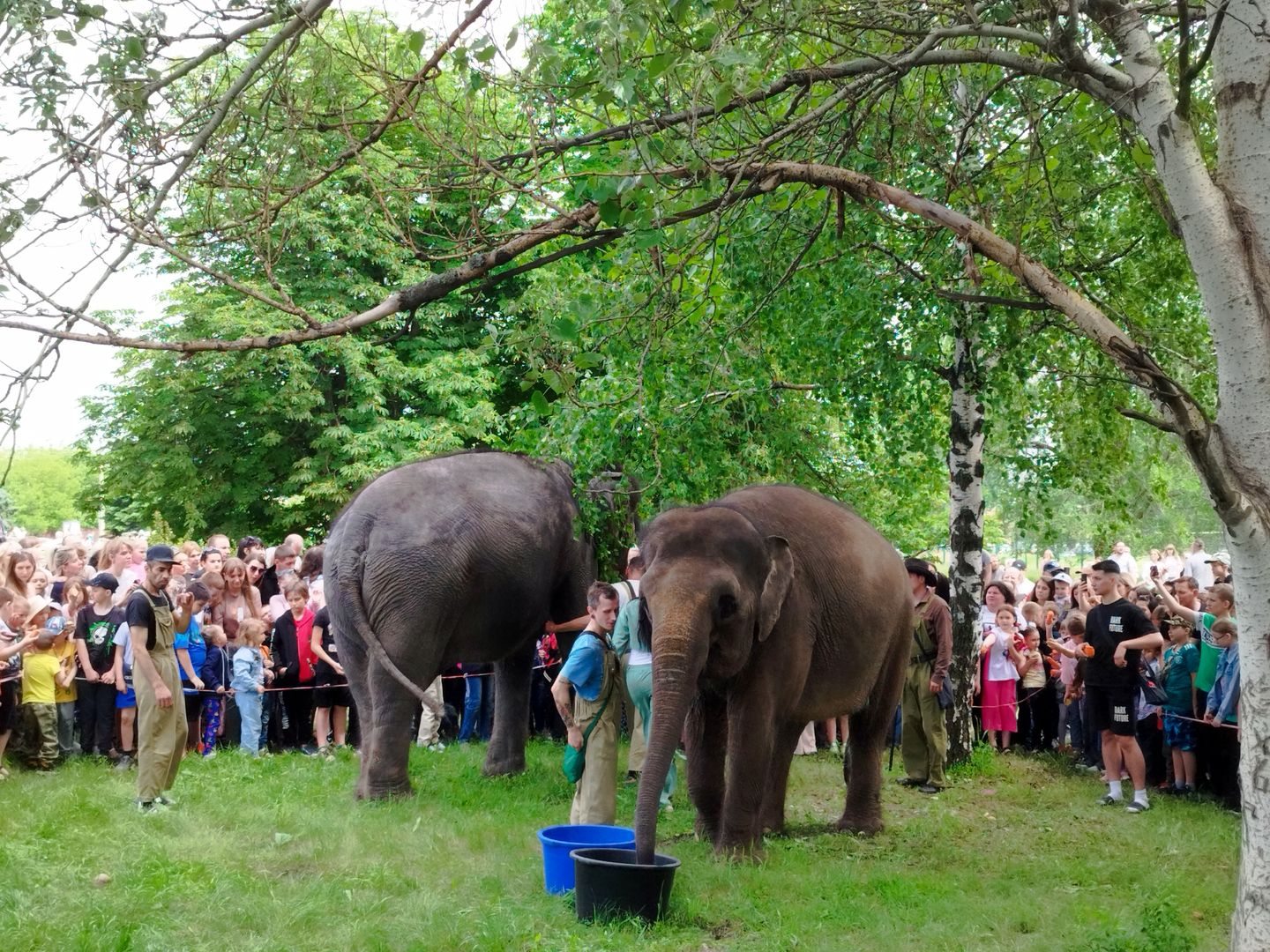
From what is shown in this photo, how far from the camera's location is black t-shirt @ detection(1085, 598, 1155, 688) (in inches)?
435

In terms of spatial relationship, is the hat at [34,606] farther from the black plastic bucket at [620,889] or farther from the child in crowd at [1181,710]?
the child in crowd at [1181,710]

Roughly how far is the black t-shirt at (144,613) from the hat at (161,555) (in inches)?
9.3

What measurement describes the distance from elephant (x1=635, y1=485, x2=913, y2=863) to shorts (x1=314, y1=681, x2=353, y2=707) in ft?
17.9

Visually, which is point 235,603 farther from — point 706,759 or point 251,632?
point 706,759

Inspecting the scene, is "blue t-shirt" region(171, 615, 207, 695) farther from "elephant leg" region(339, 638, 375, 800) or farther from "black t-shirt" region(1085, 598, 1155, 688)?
"black t-shirt" region(1085, 598, 1155, 688)

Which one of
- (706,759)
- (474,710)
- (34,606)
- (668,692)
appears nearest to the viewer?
(668,692)

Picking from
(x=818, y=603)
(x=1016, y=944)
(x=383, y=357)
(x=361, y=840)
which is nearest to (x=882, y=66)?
(x=818, y=603)

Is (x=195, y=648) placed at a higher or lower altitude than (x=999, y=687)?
higher

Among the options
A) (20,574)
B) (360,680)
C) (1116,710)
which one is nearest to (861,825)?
(1116,710)

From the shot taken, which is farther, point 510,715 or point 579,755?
point 510,715

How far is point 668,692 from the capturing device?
750 cm

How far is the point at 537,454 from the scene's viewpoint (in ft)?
40.5

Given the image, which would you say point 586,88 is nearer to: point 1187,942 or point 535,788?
point 1187,942

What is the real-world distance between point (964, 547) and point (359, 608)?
608 cm
